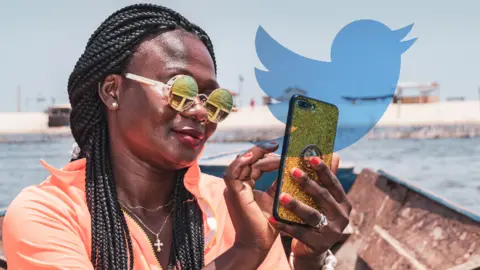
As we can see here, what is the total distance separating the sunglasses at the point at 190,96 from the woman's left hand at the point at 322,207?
35 cm

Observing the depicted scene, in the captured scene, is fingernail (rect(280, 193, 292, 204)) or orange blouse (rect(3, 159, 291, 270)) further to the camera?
orange blouse (rect(3, 159, 291, 270))

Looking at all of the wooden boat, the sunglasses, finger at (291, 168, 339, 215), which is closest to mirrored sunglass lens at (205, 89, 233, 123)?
the sunglasses

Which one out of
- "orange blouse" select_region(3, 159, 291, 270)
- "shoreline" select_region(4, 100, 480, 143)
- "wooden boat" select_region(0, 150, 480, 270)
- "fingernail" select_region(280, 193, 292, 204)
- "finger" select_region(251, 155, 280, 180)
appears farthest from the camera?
"shoreline" select_region(4, 100, 480, 143)

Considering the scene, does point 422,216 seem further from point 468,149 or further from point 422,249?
point 468,149

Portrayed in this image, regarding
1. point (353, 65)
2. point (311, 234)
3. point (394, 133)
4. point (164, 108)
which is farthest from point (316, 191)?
point (394, 133)

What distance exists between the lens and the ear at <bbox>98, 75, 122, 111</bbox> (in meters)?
2.13

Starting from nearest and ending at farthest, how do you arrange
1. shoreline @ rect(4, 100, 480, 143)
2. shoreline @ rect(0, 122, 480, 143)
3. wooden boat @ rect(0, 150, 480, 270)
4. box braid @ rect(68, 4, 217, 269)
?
box braid @ rect(68, 4, 217, 269) < wooden boat @ rect(0, 150, 480, 270) < shoreline @ rect(0, 122, 480, 143) < shoreline @ rect(4, 100, 480, 143)

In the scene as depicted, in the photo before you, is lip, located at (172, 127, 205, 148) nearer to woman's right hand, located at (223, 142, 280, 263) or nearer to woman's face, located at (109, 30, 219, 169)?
woman's face, located at (109, 30, 219, 169)

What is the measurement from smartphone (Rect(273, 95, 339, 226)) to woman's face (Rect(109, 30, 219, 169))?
407 mm

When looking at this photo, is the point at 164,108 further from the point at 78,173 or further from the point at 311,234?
the point at 311,234

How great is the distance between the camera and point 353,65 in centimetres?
167

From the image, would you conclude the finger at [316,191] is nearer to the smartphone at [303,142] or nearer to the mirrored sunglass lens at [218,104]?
the smartphone at [303,142]

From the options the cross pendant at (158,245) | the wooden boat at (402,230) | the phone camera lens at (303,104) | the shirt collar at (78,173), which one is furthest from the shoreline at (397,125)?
the phone camera lens at (303,104)

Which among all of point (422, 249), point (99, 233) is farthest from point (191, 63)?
point (422, 249)
